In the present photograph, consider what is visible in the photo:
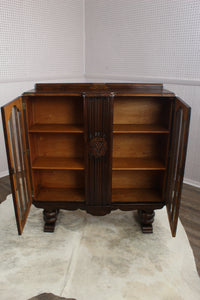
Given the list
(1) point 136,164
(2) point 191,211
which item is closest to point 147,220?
(1) point 136,164

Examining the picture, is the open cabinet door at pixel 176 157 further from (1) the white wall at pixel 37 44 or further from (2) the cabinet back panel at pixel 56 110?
(1) the white wall at pixel 37 44

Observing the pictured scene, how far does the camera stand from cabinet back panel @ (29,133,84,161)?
2143 mm

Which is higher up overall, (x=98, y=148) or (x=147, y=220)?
(x=98, y=148)

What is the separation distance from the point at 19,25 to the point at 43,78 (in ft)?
2.32

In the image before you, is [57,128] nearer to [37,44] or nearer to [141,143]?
[141,143]

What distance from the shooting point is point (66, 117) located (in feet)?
6.87

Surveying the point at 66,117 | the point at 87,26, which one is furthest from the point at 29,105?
the point at 87,26

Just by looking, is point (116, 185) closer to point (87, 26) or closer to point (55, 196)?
point (55, 196)

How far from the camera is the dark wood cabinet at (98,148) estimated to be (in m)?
1.81

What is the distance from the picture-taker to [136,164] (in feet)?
6.64

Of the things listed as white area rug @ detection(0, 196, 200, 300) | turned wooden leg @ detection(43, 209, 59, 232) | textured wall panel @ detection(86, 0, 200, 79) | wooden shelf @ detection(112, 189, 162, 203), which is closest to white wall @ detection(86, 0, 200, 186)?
textured wall panel @ detection(86, 0, 200, 79)

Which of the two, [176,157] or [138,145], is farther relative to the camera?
[138,145]

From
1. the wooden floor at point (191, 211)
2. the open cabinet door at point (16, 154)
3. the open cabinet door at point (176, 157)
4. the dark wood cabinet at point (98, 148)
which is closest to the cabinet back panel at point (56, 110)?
the dark wood cabinet at point (98, 148)

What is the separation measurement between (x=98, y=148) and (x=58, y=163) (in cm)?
40
